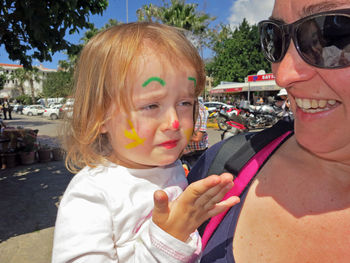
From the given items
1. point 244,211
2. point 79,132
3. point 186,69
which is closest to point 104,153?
point 79,132

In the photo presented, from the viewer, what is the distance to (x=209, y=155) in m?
1.40

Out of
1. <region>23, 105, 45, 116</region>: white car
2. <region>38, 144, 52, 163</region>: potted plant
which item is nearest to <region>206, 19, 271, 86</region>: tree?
<region>23, 105, 45, 116</region>: white car

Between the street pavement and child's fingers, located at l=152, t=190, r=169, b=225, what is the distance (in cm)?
119

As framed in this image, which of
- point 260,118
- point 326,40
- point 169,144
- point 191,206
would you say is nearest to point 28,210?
point 169,144

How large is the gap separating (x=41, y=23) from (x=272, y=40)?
3.91 metres

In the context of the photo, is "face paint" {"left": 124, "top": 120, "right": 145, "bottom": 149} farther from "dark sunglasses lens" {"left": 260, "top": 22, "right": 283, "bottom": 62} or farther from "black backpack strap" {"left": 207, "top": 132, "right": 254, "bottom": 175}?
"dark sunglasses lens" {"left": 260, "top": 22, "right": 283, "bottom": 62}

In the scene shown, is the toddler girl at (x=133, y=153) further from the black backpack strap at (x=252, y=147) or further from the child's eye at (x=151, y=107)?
the black backpack strap at (x=252, y=147)

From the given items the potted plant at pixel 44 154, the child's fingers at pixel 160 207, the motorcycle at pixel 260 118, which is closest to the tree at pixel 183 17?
the motorcycle at pixel 260 118

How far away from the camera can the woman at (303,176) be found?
2.99 ft

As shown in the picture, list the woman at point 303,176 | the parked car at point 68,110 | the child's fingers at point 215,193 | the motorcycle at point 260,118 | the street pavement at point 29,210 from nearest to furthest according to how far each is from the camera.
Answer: the child's fingers at point 215,193 → the woman at point 303,176 → the parked car at point 68,110 → the street pavement at point 29,210 → the motorcycle at point 260,118

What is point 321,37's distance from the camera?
95cm

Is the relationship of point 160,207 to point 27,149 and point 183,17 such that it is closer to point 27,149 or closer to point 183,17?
point 27,149

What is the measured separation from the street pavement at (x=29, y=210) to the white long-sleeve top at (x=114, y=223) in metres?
0.85

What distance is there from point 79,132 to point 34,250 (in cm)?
311
